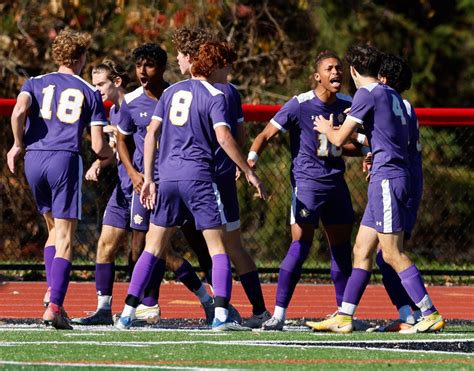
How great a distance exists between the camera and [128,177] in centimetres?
1123

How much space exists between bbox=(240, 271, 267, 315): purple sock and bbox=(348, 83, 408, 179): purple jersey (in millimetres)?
1292

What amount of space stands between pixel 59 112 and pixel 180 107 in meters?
1.06

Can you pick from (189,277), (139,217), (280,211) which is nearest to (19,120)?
(139,217)

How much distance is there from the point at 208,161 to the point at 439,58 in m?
13.3

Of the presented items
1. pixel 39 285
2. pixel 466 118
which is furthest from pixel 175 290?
pixel 466 118

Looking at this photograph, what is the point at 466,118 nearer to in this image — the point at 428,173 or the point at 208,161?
the point at 428,173

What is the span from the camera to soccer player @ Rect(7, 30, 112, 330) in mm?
10516

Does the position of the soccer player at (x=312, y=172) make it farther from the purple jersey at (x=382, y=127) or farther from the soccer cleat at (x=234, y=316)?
the purple jersey at (x=382, y=127)

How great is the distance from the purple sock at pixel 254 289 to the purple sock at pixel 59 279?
4.31ft

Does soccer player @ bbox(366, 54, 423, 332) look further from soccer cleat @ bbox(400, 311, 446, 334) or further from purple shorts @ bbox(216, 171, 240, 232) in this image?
purple shorts @ bbox(216, 171, 240, 232)

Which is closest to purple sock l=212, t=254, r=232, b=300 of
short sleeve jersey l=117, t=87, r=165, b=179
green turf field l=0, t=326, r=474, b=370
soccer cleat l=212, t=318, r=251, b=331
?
soccer cleat l=212, t=318, r=251, b=331

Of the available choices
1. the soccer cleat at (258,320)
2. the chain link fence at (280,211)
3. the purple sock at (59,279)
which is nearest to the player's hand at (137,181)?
the purple sock at (59,279)

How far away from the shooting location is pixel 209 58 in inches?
399

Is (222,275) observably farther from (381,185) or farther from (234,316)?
(381,185)
